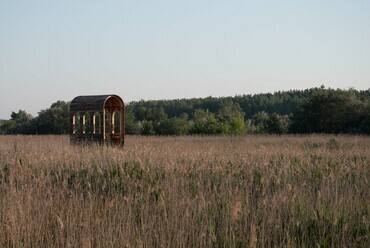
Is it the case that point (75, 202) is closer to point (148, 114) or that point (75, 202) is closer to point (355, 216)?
point (355, 216)

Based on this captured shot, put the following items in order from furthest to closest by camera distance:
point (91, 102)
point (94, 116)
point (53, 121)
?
point (53, 121), point (94, 116), point (91, 102)

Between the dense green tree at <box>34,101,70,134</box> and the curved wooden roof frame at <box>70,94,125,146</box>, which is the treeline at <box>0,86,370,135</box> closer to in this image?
the dense green tree at <box>34,101,70,134</box>

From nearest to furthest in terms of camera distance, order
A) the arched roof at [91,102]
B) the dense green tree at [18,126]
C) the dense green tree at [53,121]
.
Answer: the arched roof at [91,102]
the dense green tree at [53,121]
the dense green tree at [18,126]

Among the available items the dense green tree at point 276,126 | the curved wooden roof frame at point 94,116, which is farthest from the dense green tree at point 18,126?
the curved wooden roof frame at point 94,116

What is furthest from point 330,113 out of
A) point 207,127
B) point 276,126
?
point 207,127

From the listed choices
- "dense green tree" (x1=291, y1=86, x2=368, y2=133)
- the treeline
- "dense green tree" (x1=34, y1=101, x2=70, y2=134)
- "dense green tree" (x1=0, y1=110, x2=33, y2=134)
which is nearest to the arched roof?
the treeline

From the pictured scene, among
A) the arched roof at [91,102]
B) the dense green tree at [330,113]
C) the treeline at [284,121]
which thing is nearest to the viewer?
the arched roof at [91,102]

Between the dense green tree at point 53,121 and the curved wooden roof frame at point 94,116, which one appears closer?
the curved wooden roof frame at point 94,116

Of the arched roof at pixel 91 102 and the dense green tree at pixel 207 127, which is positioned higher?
the arched roof at pixel 91 102

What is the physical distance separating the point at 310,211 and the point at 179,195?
65.1 inches

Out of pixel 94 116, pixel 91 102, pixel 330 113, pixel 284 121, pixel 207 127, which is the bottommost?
pixel 207 127

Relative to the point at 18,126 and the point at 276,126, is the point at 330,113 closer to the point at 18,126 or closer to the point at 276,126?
the point at 276,126

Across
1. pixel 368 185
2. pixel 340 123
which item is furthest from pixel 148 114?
pixel 368 185

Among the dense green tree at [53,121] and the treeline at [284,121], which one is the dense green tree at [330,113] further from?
the dense green tree at [53,121]
